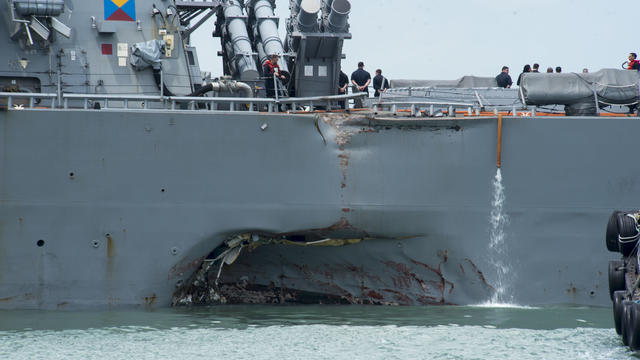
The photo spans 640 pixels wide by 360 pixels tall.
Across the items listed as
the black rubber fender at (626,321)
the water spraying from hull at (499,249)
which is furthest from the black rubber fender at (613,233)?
the water spraying from hull at (499,249)

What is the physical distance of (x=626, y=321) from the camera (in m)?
10.2

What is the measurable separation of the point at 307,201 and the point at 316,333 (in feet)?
7.28

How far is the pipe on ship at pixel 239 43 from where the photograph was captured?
712 inches

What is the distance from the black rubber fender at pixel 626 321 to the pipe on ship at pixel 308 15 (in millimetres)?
8344

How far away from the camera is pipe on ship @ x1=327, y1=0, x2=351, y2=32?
1599cm

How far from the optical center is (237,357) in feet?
33.1

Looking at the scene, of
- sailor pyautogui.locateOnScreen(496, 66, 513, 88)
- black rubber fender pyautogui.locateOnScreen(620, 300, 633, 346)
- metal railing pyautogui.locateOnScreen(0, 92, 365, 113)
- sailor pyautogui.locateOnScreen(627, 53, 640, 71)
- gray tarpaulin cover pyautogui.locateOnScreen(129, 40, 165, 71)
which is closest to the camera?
black rubber fender pyautogui.locateOnScreen(620, 300, 633, 346)

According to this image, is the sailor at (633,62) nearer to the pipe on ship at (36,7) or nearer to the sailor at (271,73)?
the sailor at (271,73)

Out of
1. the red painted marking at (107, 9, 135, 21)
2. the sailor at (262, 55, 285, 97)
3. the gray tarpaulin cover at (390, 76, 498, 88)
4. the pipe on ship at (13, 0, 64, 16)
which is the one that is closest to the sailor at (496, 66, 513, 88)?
the gray tarpaulin cover at (390, 76, 498, 88)

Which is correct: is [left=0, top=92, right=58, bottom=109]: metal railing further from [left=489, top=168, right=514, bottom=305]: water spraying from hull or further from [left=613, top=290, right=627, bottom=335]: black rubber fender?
[left=613, top=290, right=627, bottom=335]: black rubber fender

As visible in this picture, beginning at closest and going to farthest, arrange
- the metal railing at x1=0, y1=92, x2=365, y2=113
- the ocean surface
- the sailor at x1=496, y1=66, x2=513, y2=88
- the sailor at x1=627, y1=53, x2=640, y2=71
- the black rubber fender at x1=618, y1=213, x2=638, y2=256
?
the ocean surface < the black rubber fender at x1=618, y1=213, x2=638, y2=256 < the metal railing at x1=0, y1=92, x2=365, y2=113 < the sailor at x1=627, y1=53, x2=640, y2=71 < the sailor at x1=496, y1=66, x2=513, y2=88

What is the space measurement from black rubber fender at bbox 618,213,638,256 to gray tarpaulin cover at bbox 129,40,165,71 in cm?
765

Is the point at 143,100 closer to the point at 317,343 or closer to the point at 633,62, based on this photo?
the point at 317,343

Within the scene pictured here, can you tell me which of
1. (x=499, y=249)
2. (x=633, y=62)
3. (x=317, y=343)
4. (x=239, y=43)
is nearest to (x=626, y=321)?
(x=499, y=249)
